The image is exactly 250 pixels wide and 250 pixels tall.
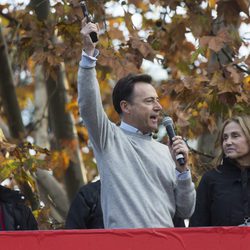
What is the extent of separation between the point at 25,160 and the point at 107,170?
2916mm

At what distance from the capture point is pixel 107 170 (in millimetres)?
6094

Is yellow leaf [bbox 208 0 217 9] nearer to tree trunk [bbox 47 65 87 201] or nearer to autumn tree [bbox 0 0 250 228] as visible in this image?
autumn tree [bbox 0 0 250 228]

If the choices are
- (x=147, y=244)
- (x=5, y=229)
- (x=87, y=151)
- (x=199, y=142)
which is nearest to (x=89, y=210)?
(x=5, y=229)

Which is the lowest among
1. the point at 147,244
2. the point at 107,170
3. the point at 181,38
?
the point at 147,244

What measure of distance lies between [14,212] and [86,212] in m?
0.81

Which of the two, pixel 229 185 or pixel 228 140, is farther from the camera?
pixel 228 140

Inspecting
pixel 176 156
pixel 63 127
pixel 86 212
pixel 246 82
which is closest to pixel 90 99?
pixel 176 156

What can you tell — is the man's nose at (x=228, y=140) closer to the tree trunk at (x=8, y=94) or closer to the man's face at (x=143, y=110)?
the man's face at (x=143, y=110)

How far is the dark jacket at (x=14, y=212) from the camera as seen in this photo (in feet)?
21.1

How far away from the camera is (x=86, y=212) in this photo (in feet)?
23.5

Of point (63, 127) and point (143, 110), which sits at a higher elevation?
point (63, 127)

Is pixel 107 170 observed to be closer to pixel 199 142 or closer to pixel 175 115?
pixel 175 115

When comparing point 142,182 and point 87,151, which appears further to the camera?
point 87,151

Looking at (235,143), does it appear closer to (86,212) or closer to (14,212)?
(86,212)
